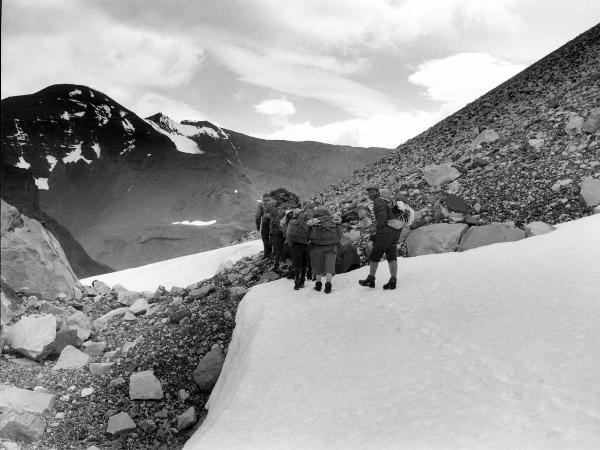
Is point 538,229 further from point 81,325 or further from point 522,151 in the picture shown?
point 81,325

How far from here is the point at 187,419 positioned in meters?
7.49

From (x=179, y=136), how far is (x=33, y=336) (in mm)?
117767

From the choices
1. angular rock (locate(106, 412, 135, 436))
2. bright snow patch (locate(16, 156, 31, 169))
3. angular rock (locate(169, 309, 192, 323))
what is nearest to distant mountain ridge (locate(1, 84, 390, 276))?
bright snow patch (locate(16, 156, 31, 169))

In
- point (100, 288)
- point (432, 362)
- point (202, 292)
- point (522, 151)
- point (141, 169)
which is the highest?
point (141, 169)

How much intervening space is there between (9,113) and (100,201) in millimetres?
35135

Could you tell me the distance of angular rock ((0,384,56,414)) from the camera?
786 cm

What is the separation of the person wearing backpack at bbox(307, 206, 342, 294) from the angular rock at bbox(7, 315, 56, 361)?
6.07 metres

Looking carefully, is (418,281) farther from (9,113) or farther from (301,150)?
(9,113)

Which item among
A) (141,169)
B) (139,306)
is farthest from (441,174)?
(141,169)

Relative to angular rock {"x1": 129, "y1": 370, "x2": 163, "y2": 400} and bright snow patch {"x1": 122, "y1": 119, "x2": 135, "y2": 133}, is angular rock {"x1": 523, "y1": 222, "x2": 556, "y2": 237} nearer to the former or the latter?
angular rock {"x1": 129, "y1": 370, "x2": 163, "y2": 400}

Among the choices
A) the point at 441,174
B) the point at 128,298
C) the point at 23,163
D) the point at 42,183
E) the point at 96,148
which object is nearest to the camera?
the point at 128,298

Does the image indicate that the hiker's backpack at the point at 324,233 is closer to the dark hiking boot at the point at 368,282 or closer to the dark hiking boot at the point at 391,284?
the dark hiking boot at the point at 368,282

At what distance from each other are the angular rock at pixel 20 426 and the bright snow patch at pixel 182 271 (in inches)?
576

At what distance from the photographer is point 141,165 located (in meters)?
110
